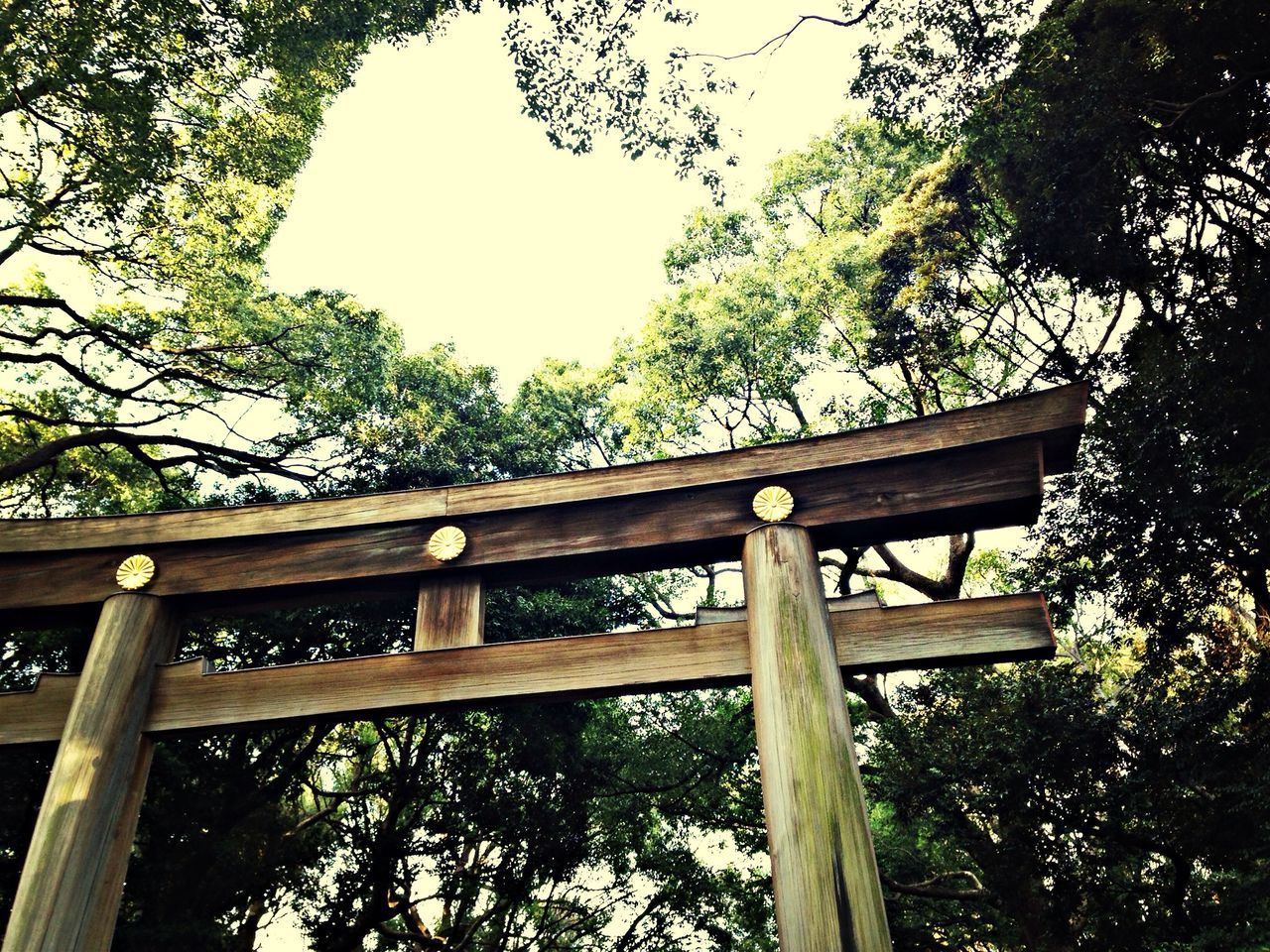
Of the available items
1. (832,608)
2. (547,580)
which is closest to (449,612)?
(547,580)

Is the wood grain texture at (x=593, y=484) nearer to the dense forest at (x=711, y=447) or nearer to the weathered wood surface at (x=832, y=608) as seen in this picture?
the weathered wood surface at (x=832, y=608)

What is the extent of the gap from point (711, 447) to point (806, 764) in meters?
9.12

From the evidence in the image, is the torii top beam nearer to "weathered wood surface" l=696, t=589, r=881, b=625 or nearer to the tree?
"weathered wood surface" l=696, t=589, r=881, b=625

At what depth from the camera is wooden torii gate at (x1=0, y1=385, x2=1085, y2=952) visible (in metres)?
3.40

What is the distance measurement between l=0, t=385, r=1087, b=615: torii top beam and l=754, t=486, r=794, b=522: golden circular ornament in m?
0.06

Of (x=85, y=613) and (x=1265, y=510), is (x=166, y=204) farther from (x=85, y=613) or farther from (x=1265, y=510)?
(x=1265, y=510)

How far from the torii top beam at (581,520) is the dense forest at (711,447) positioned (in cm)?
379

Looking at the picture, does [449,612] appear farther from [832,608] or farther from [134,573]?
[832,608]

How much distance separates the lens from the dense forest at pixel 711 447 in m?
7.52

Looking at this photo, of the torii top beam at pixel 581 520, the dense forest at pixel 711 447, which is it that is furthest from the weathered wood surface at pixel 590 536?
the dense forest at pixel 711 447

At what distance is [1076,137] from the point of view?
816 centimetres

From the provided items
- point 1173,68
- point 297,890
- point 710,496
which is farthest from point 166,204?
point 1173,68

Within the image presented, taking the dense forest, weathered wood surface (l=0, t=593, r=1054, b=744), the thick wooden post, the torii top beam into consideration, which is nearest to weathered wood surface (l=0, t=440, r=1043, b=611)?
the torii top beam

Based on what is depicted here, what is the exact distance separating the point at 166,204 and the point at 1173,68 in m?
11.1
